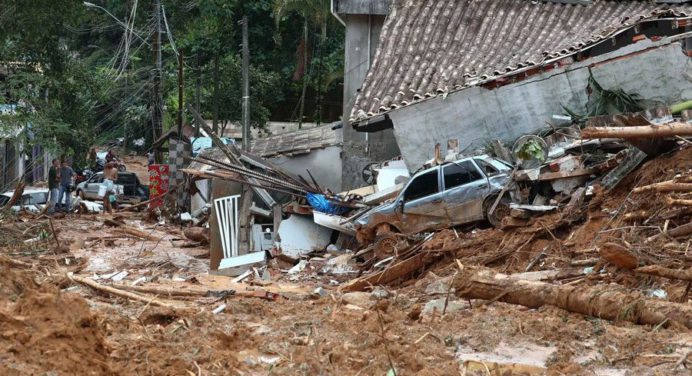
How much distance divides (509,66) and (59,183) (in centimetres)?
1444

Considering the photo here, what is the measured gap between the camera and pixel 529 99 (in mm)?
22250

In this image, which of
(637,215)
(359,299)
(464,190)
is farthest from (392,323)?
(464,190)

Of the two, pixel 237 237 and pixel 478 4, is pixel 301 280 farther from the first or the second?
pixel 478 4

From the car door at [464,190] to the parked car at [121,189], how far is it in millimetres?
17845

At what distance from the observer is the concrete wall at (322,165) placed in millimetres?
28250

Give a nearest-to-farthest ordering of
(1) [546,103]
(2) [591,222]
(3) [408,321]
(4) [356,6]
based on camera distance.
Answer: (3) [408,321], (2) [591,222], (1) [546,103], (4) [356,6]

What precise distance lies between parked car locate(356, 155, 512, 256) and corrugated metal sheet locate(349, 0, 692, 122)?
3.57 meters

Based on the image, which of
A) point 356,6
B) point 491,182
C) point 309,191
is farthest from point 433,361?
point 356,6

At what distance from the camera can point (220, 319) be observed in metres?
12.5

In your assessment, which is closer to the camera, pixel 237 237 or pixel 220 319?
pixel 220 319

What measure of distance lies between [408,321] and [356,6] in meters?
17.9

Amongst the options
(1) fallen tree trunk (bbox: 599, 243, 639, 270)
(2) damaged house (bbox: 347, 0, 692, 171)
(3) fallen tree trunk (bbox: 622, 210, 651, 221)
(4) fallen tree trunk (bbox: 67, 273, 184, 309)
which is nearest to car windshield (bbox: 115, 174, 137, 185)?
(2) damaged house (bbox: 347, 0, 692, 171)

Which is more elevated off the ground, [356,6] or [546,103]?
[356,6]

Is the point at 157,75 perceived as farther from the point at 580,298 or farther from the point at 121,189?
the point at 580,298
